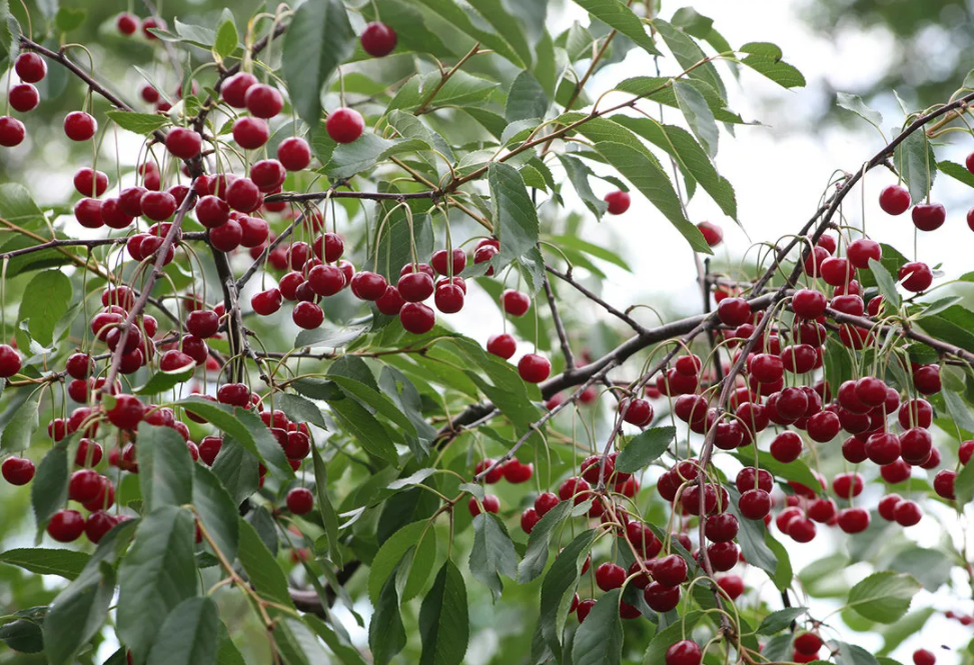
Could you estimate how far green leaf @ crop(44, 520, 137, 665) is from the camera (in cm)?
87

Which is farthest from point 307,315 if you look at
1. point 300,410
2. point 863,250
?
point 863,250

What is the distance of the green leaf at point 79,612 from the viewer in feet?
2.86

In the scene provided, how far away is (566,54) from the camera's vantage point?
1.90 meters

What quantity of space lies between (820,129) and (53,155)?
603cm

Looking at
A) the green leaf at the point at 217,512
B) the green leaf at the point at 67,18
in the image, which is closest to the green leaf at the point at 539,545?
the green leaf at the point at 217,512

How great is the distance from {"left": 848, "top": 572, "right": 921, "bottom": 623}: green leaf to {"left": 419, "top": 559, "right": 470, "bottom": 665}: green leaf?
2.83ft

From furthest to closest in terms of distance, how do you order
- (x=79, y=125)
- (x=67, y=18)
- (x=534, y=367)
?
1. (x=67, y=18)
2. (x=534, y=367)
3. (x=79, y=125)

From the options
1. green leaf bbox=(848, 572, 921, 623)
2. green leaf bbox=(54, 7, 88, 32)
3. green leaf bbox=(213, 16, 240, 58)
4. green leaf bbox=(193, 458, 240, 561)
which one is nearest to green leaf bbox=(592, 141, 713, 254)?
green leaf bbox=(213, 16, 240, 58)

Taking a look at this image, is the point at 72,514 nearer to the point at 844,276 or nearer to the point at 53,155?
the point at 844,276

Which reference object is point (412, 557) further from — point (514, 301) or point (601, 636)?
point (514, 301)

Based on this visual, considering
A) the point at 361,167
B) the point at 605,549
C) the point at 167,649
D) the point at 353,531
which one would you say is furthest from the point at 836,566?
the point at 167,649

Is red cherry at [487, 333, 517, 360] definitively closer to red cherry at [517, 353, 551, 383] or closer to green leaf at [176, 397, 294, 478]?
red cherry at [517, 353, 551, 383]

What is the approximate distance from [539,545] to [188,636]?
0.56m

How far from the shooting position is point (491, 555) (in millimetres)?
1305
